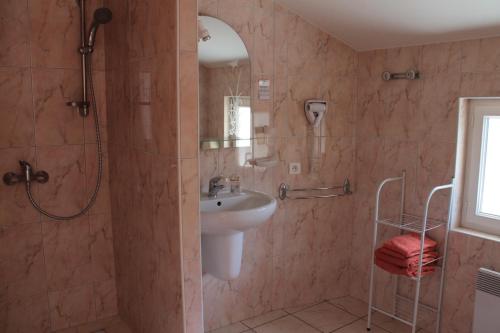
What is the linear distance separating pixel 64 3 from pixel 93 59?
33 centimetres

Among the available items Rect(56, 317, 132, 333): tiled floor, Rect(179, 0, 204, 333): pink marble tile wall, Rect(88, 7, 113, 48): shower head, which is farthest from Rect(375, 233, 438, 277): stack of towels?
Rect(88, 7, 113, 48): shower head

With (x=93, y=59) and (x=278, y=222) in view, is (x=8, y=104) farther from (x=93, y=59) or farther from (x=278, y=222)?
(x=278, y=222)

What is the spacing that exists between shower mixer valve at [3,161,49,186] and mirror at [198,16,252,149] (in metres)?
0.93

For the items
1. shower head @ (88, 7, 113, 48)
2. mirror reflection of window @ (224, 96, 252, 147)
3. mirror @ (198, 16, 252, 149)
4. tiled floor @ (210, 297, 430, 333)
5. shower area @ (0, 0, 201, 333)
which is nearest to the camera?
shower area @ (0, 0, 201, 333)

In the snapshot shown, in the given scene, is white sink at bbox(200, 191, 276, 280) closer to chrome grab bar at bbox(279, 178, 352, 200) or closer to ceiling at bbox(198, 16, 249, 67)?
chrome grab bar at bbox(279, 178, 352, 200)

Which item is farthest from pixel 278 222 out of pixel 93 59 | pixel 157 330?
pixel 93 59

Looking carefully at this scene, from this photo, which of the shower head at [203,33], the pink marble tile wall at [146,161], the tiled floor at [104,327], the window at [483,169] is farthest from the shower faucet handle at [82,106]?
the window at [483,169]

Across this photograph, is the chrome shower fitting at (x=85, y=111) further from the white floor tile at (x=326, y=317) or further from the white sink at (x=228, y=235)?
the white floor tile at (x=326, y=317)

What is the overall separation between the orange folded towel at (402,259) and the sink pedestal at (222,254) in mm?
866

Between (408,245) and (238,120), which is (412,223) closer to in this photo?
(408,245)

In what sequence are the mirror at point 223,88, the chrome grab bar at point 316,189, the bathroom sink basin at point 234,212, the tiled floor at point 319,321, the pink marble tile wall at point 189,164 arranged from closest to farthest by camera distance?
the pink marble tile wall at point 189,164 → the bathroom sink basin at point 234,212 → the mirror at point 223,88 → the tiled floor at point 319,321 → the chrome grab bar at point 316,189

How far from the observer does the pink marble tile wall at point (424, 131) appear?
8.07ft

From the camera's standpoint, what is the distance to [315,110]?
2883 mm

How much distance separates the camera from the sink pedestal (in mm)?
2457
